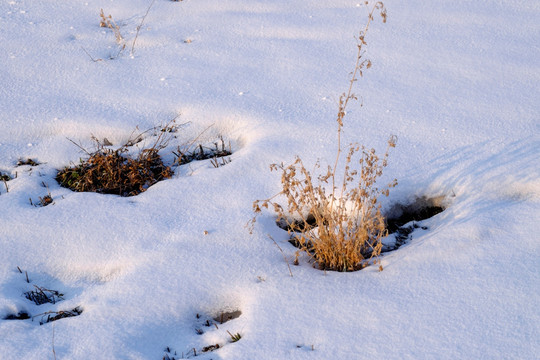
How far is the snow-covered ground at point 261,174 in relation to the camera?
8.89ft

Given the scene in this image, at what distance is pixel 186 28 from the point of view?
18.7 feet

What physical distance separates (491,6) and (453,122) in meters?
2.28

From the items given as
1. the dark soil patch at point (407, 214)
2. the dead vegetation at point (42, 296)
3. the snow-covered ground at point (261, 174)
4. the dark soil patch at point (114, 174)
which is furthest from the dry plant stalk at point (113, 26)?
the dead vegetation at point (42, 296)

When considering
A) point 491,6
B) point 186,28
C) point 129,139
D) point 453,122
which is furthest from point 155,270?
point 491,6

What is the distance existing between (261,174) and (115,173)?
965 millimetres

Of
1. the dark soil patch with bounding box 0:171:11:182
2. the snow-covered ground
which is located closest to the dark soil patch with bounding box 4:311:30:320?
the snow-covered ground

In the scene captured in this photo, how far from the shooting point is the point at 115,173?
3.86 metres

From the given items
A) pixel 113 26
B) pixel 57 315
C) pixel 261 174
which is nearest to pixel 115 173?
pixel 261 174

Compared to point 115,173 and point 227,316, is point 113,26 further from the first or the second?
point 227,316

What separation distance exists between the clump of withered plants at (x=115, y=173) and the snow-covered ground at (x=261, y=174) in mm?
107

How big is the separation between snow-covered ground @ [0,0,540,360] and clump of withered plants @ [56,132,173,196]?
11 cm

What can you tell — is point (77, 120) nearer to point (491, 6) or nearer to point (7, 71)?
point (7, 71)

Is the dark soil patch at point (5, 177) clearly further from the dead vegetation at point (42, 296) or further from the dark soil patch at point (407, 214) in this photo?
the dark soil patch at point (407, 214)

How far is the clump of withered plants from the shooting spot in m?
3.84
